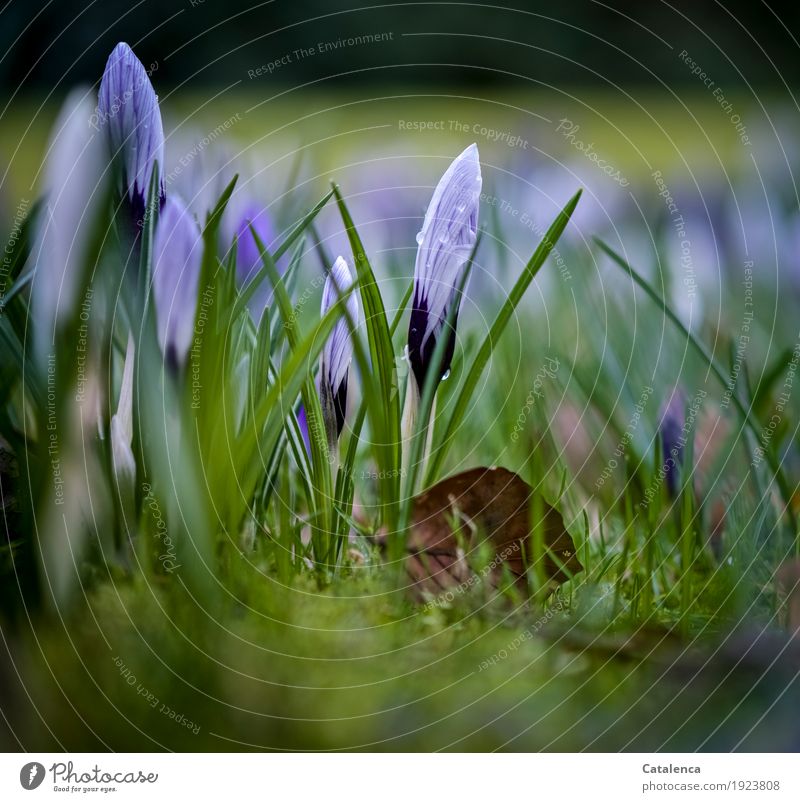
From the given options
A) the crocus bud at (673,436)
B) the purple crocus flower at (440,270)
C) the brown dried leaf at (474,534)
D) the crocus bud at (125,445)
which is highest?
the purple crocus flower at (440,270)

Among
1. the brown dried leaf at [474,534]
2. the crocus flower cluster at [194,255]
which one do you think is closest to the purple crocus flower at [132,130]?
the crocus flower cluster at [194,255]

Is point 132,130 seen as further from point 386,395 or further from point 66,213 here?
point 386,395

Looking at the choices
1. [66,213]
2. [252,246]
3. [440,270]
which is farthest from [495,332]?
[66,213]

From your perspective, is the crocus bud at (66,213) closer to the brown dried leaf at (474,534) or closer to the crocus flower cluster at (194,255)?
the crocus flower cluster at (194,255)

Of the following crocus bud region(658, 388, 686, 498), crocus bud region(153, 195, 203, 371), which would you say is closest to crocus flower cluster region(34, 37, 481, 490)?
crocus bud region(153, 195, 203, 371)

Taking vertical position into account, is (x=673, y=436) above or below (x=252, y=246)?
below
